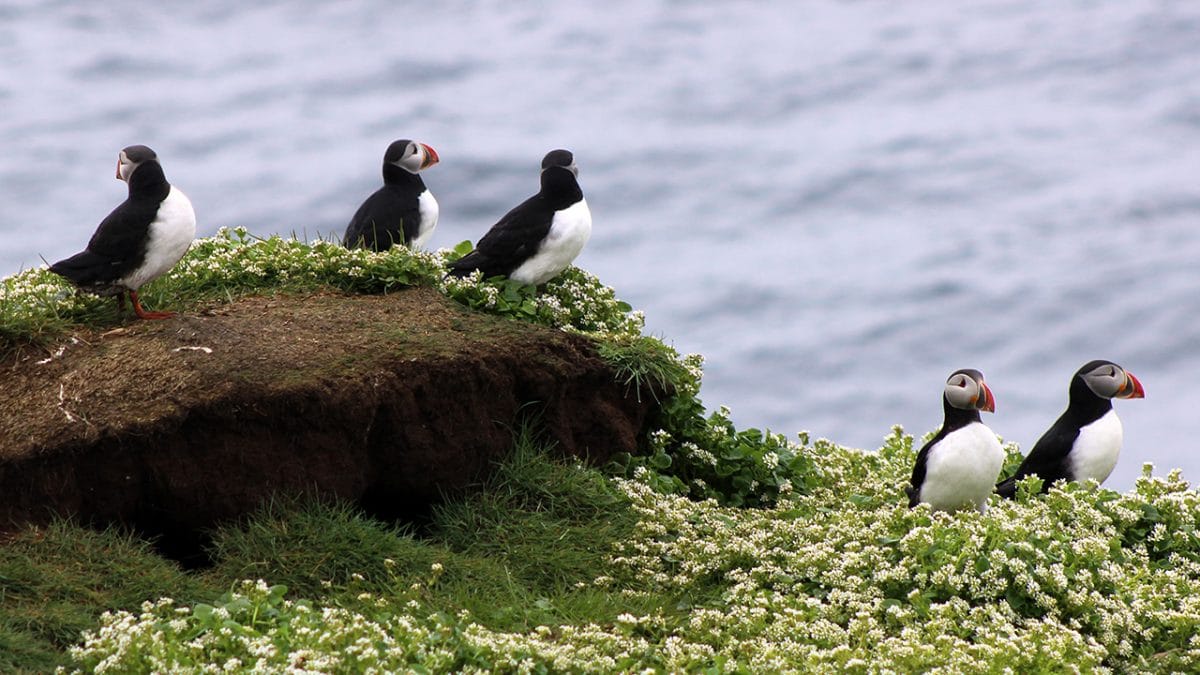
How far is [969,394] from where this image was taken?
8555mm

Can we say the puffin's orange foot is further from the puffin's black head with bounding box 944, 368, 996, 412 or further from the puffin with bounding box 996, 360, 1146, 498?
the puffin with bounding box 996, 360, 1146, 498

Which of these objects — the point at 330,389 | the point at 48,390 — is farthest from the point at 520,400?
the point at 48,390

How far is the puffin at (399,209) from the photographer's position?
34.5 ft

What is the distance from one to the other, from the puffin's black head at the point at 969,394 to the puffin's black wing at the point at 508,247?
263cm

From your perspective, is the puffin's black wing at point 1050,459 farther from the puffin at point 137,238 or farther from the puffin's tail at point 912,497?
the puffin at point 137,238

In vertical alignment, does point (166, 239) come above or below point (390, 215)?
below

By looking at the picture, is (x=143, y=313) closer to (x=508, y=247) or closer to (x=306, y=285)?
(x=306, y=285)

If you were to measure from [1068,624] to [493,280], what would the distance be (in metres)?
4.12

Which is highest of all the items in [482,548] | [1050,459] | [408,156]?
[408,156]

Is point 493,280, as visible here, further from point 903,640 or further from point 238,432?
point 903,640

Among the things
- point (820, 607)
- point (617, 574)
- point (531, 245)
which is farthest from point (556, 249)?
point (820, 607)

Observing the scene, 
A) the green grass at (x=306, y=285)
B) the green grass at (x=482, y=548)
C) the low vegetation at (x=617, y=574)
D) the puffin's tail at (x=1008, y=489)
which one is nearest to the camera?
the low vegetation at (x=617, y=574)

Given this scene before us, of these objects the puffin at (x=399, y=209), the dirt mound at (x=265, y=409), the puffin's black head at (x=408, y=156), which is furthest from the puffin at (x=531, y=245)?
the puffin's black head at (x=408, y=156)

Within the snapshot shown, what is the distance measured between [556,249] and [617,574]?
2718 millimetres
